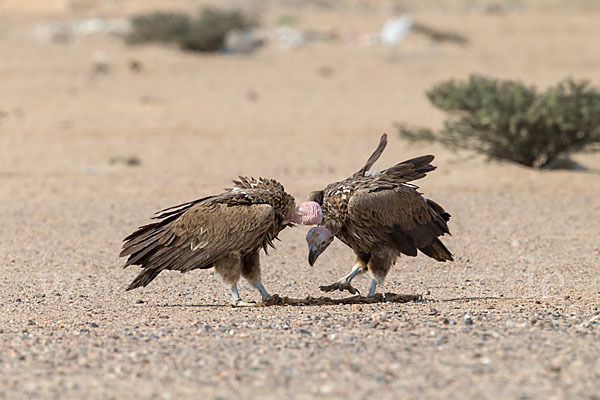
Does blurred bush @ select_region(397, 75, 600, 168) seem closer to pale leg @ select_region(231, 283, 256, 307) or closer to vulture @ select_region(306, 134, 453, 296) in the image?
vulture @ select_region(306, 134, 453, 296)

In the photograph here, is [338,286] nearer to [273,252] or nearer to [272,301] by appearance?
[272,301]

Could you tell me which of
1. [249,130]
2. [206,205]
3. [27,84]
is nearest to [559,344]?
[206,205]

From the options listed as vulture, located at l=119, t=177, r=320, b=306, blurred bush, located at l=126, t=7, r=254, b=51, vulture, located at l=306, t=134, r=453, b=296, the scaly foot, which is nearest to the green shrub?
blurred bush, located at l=126, t=7, r=254, b=51

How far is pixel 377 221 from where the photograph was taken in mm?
7477

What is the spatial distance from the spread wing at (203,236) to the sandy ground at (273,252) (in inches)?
14.9

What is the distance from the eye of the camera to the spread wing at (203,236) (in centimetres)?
713

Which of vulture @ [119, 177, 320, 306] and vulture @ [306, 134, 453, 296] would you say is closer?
vulture @ [119, 177, 320, 306]

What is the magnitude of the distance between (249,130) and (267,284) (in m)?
11.2

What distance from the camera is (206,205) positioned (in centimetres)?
745

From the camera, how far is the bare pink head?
7.30m

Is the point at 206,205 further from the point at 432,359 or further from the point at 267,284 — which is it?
the point at 432,359

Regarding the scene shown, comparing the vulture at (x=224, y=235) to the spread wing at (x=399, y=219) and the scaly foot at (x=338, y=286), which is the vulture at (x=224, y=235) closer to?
the spread wing at (x=399, y=219)

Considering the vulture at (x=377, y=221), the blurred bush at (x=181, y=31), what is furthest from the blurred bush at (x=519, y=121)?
the blurred bush at (x=181, y=31)

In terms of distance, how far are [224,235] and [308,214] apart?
64cm
